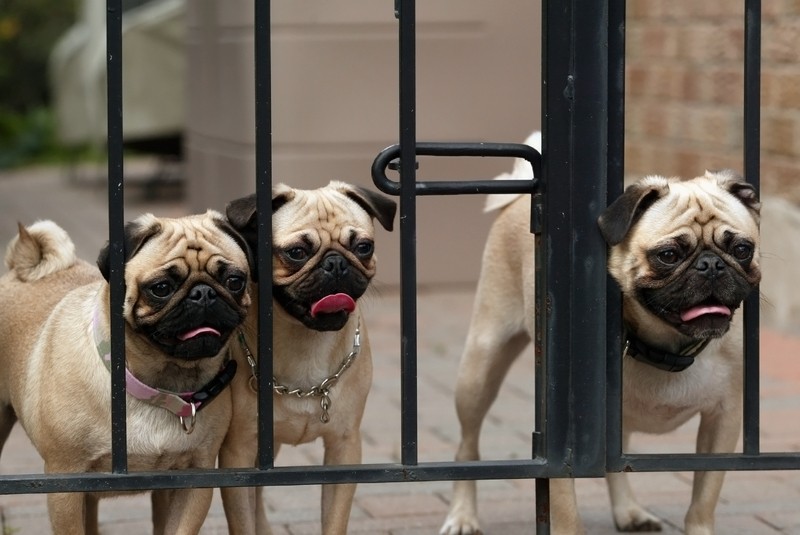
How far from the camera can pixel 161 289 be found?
10.7ft

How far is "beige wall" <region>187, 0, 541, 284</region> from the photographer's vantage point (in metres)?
8.88

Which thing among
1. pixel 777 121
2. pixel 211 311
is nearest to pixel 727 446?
pixel 211 311

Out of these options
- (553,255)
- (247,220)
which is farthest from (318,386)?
(553,255)

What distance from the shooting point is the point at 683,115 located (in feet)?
27.6

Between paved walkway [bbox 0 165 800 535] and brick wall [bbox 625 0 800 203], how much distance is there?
112 centimetres

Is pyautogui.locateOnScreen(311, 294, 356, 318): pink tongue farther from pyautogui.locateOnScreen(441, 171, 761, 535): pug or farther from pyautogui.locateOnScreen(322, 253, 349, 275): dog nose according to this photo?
pyautogui.locateOnScreen(441, 171, 761, 535): pug

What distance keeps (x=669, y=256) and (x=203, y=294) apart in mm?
1218

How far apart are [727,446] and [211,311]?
1.60 metres

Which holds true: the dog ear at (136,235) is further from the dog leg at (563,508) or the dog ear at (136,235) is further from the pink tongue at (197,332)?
the dog leg at (563,508)

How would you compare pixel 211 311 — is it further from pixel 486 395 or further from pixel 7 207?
pixel 7 207

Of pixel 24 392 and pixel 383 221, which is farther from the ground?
pixel 383 221

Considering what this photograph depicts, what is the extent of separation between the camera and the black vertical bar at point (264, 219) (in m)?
3.24

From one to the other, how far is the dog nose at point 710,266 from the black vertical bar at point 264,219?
1110 mm

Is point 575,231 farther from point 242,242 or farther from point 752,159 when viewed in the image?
point 242,242
